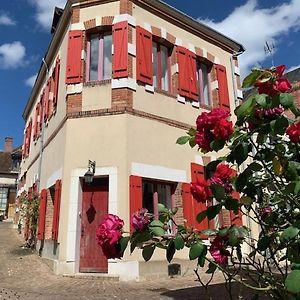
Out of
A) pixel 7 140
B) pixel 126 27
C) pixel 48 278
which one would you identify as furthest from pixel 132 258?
pixel 7 140

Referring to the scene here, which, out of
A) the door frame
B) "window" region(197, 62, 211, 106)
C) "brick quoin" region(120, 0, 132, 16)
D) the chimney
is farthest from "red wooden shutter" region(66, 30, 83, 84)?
the chimney

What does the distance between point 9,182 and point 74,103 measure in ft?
84.6

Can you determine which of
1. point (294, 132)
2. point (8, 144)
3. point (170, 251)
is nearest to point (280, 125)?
point (294, 132)

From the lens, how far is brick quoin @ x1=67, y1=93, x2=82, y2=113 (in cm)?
941

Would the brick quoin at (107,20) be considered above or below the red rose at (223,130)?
above

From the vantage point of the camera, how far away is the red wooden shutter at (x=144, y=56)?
9.50m

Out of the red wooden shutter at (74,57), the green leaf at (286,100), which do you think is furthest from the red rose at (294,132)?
the red wooden shutter at (74,57)

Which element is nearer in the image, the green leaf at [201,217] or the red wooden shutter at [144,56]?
the green leaf at [201,217]

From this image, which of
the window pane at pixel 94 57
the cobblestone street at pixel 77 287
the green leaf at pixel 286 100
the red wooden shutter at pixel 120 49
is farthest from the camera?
the window pane at pixel 94 57

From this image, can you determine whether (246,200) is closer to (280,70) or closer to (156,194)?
(280,70)

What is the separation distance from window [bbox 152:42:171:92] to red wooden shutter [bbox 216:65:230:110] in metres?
2.04

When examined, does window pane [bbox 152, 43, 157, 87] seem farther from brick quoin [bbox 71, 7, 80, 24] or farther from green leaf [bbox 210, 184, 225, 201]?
green leaf [bbox 210, 184, 225, 201]

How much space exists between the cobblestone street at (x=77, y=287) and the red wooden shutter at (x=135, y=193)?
177cm

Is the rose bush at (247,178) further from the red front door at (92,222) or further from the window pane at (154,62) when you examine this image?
the window pane at (154,62)
